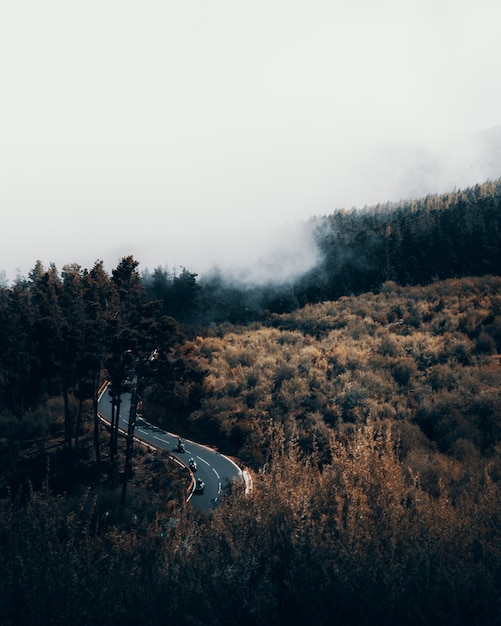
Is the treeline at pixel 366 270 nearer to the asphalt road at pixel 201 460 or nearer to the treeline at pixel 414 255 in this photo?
the treeline at pixel 414 255

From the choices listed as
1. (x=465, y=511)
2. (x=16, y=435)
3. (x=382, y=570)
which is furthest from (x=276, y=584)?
(x=16, y=435)

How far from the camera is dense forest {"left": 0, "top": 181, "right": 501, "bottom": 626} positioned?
835 cm

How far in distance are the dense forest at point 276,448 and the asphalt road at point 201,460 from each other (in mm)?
1175

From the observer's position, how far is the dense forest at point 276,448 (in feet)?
27.4

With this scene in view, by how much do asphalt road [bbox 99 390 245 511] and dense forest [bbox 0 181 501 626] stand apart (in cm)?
118

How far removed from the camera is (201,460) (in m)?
27.9

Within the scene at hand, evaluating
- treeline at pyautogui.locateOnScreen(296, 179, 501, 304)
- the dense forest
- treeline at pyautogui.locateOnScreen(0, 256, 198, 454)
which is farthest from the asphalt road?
treeline at pyautogui.locateOnScreen(296, 179, 501, 304)

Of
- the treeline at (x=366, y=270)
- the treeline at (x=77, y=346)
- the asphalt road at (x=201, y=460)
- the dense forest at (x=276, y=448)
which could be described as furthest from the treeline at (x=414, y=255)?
the asphalt road at (x=201, y=460)

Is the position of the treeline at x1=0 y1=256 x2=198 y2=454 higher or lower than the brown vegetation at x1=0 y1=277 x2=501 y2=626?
higher

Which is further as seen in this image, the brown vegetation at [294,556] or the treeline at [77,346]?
the treeline at [77,346]

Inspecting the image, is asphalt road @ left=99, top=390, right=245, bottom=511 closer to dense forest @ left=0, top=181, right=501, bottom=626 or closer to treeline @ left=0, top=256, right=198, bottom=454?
dense forest @ left=0, top=181, right=501, bottom=626

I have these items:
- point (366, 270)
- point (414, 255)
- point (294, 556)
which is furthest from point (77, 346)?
point (414, 255)

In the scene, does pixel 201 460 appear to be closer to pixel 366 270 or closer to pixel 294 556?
pixel 294 556

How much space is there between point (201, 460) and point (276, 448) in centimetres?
1657
